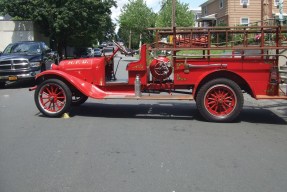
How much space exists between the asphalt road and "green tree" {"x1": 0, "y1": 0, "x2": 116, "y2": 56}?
28.1 metres

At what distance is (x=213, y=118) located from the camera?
27.9ft

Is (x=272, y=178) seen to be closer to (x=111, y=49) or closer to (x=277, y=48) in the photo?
(x=277, y=48)

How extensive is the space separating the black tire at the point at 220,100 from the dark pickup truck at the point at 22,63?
904 cm

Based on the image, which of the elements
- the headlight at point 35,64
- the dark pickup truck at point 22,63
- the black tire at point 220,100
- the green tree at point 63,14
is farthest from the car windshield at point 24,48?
the green tree at point 63,14

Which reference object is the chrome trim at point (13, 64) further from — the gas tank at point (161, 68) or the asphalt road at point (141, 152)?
the gas tank at point (161, 68)

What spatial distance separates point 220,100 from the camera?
27.9 ft

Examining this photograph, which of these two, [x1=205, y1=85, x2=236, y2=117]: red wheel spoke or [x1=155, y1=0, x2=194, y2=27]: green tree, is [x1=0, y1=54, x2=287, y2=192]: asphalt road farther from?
[x1=155, y1=0, x2=194, y2=27]: green tree

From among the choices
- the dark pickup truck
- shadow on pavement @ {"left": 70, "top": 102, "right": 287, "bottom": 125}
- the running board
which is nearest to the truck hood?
the dark pickup truck

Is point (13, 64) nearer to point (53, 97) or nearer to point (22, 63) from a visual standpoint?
point (22, 63)

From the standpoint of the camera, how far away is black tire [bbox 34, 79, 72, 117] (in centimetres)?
906

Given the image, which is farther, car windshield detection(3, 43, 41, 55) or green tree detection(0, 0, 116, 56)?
green tree detection(0, 0, 116, 56)

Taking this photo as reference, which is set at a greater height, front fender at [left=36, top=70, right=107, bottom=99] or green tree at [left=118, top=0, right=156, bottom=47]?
green tree at [left=118, top=0, right=156, bottom=47]

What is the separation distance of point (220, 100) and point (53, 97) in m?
3.66

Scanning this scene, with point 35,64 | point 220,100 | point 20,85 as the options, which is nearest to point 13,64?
point 35,64
